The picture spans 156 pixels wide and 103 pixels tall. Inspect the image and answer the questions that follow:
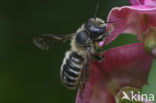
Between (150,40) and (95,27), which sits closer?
(150,40)

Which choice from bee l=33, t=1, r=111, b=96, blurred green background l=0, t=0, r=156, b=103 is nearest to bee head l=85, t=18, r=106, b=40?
bee l=33, t=1, r=111, b=96

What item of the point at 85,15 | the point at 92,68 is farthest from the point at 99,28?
the point at 85,15

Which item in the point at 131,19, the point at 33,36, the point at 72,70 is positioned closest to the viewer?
the point at 131,19

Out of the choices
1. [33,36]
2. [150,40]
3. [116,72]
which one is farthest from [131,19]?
[33,36]

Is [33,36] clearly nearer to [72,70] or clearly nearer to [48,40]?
[48,40]

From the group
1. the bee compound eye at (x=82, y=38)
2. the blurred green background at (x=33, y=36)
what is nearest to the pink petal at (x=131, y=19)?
the bee compound eye at (x=82, y=38)

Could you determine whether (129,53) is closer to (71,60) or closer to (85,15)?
(71,60)
